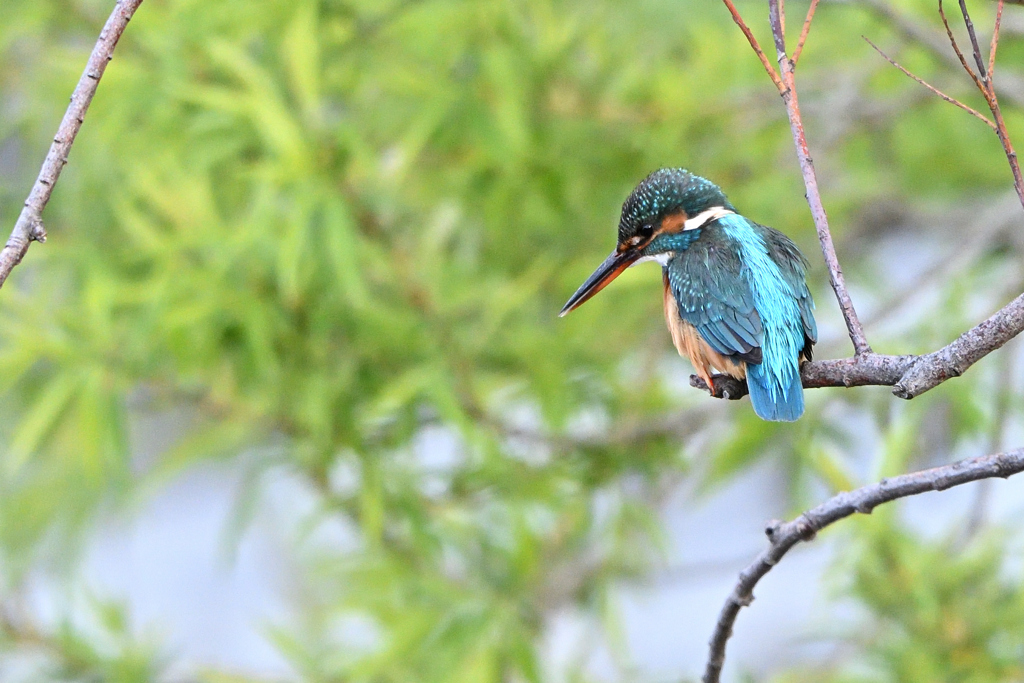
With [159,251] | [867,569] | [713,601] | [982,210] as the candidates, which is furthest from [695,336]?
[713,601]

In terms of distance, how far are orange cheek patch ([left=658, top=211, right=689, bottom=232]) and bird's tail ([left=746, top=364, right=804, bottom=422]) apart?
11.0 inches

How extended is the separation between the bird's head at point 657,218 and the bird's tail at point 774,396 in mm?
265

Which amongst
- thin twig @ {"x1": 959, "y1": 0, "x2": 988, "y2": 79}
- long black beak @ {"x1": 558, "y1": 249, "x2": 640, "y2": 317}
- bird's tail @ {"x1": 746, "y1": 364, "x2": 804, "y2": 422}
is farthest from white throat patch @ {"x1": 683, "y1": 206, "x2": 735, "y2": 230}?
thin twig @ {"x1": 959, "y1": 0, "x2": 988, "y2": 79}

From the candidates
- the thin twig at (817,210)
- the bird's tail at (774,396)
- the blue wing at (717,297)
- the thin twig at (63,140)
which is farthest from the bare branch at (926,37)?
the thin twig at (63,140)

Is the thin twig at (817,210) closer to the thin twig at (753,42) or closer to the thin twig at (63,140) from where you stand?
the thin twig at (753,42)

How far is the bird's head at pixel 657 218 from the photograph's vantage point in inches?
61.1

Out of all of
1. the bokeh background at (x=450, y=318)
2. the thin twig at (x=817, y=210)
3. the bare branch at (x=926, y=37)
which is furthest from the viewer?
the bokeh background at (x=450, y=318)

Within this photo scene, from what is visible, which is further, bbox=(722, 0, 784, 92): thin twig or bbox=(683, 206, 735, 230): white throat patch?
bbox=(683, 206, 735, 230): white throat patch

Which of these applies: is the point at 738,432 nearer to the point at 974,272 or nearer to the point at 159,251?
the point at 974,272

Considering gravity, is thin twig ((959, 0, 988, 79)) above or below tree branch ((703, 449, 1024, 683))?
above

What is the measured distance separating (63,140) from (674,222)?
0.93 m

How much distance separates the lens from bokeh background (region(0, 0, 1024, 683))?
2672 millimetres

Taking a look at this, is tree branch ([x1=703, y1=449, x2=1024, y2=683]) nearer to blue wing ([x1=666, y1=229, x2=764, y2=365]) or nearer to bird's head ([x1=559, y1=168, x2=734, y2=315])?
blue wing ([x1=666, y1=229, x2=764, y2=365])

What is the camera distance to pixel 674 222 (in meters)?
1.61
